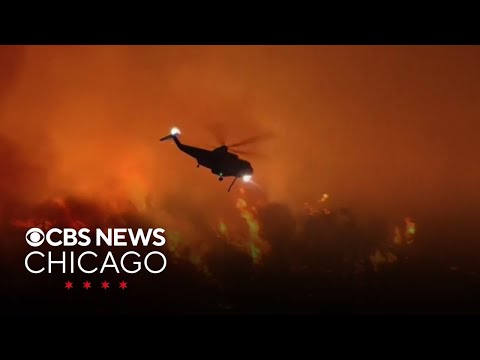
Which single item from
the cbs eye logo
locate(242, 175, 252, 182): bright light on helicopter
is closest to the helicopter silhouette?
locate(242, 175, 252, 182): bright light on helicopter

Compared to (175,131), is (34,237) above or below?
below

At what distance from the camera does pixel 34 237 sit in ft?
36.1

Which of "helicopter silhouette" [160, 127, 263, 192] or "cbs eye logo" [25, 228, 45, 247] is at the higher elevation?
"helicopter silhouette" [160, 127, 263, 192]

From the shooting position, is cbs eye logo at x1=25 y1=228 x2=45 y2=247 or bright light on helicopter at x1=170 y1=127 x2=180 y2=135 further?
bright light on helicopter at x1=170 y1=127 x2=180 y2=135

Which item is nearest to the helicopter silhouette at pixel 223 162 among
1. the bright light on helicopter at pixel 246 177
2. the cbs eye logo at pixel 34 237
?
the bright light on helicopter at pixel 246 177

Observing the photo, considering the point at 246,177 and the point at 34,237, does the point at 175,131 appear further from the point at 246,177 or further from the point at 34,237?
the point at 34,237

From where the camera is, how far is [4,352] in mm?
9328

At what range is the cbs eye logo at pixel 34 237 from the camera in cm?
1091

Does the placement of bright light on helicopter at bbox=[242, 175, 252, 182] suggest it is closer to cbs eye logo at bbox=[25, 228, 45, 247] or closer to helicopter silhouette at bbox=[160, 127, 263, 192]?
helicopter silhouette at bbox=[160, 127, 263, 192]

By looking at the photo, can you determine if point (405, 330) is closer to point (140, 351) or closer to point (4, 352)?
point (140, 351)

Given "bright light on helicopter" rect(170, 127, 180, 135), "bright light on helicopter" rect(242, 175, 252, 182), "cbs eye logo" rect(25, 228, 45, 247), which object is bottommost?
"cbs eye logo" rect(25, 228, 45, 247)

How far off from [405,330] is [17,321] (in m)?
6.80

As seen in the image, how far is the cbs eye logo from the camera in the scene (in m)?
10.9

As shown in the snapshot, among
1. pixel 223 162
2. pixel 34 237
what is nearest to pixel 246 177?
pixel 223 162
